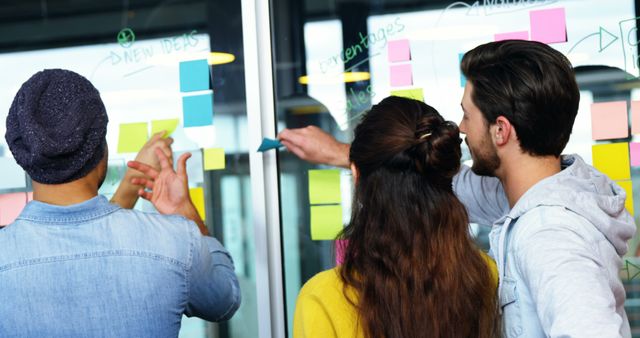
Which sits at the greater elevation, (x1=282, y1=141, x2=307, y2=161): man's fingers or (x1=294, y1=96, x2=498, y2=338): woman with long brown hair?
(x1=282, y1=141, x2=307, y2=161): man's fingers

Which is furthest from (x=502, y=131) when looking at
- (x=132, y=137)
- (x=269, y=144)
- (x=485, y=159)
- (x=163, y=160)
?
(x=132, y=137)

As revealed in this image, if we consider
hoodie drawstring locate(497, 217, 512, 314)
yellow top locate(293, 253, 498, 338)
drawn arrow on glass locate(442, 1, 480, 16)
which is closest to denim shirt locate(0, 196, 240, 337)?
yellow top locate(293, 253, 498, 338)

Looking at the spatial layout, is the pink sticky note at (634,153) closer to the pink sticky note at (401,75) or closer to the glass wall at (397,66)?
the glass wall at (397,66)

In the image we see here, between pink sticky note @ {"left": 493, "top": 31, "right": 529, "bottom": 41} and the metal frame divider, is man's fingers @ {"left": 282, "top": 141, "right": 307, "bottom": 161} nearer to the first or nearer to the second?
the metal frame divider

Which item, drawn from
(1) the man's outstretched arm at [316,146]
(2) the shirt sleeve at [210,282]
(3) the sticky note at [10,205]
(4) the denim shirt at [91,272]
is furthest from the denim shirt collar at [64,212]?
(3) the sticky note at [10,205]

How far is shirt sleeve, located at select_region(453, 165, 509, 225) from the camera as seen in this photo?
211 cm

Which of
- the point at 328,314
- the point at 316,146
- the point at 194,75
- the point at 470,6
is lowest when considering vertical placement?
the point at 328,314

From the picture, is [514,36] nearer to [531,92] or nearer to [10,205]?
[531,92]

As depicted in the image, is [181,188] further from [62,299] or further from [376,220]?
[376,220]

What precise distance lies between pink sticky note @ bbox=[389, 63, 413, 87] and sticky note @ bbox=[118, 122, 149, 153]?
2.79 ft

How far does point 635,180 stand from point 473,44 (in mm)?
619

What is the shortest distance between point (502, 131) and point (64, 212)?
3.09ft

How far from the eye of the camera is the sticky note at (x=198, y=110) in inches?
102

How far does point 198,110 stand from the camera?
2.60 metres
